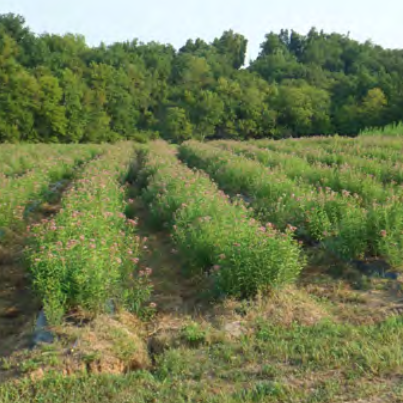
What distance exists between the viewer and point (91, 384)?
337 cm

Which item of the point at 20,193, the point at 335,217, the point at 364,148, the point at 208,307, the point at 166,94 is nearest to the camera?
the point at 208,307

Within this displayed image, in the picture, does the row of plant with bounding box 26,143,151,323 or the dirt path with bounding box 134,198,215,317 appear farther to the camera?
the dirt path with bounding box 134,198,215,317

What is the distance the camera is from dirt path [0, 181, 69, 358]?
14.1ft

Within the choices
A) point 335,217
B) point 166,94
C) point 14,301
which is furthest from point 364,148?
point 166,94

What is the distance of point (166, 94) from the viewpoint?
214 ft

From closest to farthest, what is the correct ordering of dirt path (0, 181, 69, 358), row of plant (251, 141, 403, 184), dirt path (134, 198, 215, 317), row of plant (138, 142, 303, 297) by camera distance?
dirt path (0, 181, 69, 358) < row of plant (138, 142, 303, 297) < dirt path (134, 198, 215, 317) < row of plant (251, 141, 403, 184)

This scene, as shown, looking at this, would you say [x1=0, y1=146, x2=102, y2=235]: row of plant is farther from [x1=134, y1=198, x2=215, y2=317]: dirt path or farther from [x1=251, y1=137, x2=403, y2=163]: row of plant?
[x1=251, y1=137, x2=403, y2=163]: row of plant

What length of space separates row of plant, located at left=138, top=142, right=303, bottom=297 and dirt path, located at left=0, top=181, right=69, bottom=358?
2138 mm

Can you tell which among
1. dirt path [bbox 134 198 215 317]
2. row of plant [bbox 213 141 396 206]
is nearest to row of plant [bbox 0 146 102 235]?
dirt path [bbox 134 198 215 317]

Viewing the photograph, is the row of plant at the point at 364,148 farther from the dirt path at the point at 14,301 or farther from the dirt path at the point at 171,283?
the dirt path at the point at 14,301

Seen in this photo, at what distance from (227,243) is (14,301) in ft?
9.54

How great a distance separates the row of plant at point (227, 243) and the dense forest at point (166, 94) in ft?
125

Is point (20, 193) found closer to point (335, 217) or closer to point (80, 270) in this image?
point (80, 270)

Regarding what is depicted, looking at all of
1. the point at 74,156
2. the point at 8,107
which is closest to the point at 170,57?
the point at 8,107
